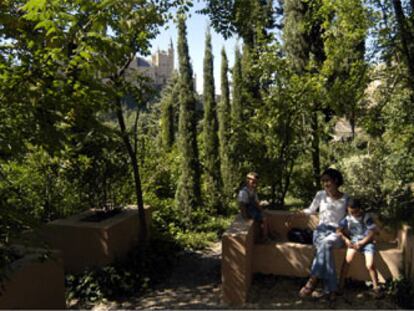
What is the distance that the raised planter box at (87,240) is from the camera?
19.3ft

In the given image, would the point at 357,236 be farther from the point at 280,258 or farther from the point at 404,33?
the point at 404,33

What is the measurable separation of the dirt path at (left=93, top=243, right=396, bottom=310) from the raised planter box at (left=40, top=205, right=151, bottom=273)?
34.1 inches

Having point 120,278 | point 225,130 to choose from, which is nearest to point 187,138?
point 225,130

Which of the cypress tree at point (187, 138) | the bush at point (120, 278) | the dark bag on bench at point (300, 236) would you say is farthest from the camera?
the cypress tree at point (187, 138)

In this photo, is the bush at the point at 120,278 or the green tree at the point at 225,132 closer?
the bush at the point at 120,278

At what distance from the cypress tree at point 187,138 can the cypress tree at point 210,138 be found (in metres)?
0.55

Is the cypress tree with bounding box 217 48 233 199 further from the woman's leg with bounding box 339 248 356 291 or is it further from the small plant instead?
the small plant

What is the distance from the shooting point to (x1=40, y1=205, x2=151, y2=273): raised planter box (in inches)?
231

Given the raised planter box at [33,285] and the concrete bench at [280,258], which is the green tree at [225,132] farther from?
the raised planter box at [33,285]

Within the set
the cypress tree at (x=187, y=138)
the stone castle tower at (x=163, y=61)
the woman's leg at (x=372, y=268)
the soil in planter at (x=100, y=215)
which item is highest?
the stone castle tower at (x=163, y=61)

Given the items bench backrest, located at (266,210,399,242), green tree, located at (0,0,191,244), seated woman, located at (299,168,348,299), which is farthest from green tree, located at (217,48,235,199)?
green tree, located at (0,0,191,244)

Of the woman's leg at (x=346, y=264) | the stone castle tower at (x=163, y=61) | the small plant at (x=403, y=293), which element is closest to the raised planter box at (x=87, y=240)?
the woman's leg at (x=346, y=264)

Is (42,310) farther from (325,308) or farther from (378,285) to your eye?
(378,285)

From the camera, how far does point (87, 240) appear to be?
5.92 m
